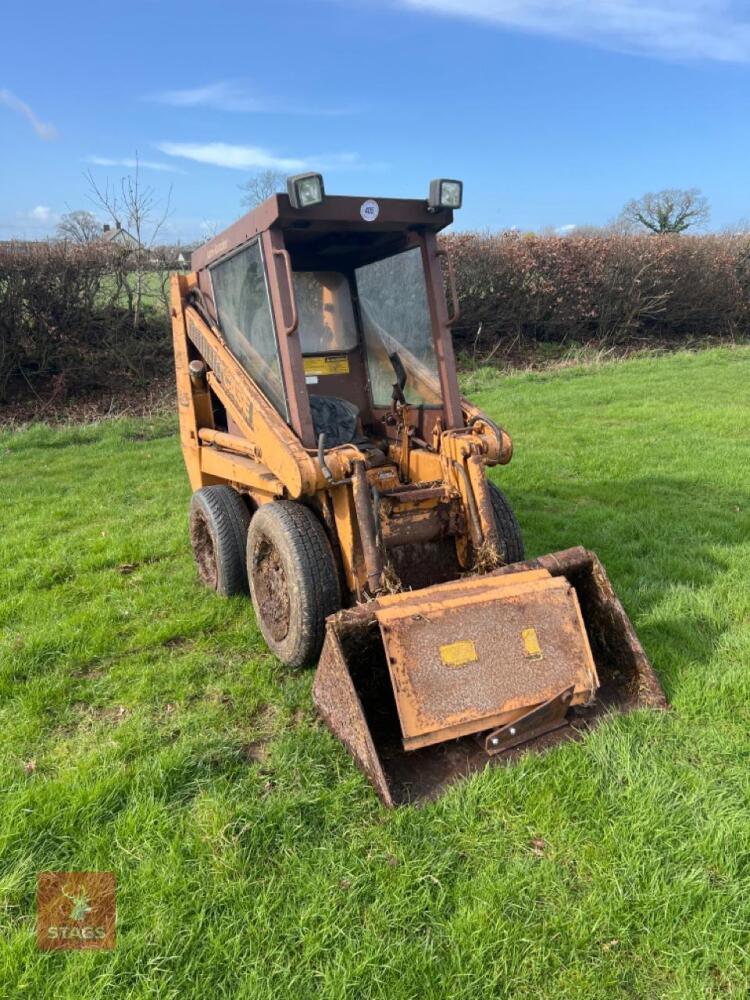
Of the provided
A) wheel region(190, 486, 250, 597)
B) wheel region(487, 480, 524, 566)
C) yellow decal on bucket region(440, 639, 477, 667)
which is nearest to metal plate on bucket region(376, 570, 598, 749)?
yellow decal on bucket region(440, 639, 477, 667)

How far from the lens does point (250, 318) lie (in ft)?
12.3

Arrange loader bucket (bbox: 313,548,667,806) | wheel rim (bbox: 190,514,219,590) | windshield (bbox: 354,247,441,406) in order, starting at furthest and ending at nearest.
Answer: wheel rim (bbox: 190,514,219,590), windshield (bbox: 354,247,441,406), loader bucket (bbox: 313,548,667,806)

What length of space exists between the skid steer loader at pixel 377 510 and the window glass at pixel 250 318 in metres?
0.02

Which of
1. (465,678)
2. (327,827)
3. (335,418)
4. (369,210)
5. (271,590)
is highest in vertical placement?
(369,210)

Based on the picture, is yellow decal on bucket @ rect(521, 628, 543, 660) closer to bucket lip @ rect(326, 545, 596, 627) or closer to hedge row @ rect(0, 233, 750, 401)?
bucket lip @ rect(326, 545, 596, 627)

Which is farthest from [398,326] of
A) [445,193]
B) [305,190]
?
[305,190]

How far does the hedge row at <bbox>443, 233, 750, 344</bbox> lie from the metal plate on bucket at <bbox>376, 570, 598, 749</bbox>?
1153 centimetres

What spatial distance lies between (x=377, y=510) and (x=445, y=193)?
1.66 m

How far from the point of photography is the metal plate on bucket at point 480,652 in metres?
2.55

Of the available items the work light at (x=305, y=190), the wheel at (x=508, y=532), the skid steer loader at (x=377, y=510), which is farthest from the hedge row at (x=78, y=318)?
the wheel at (x=508, y=532)

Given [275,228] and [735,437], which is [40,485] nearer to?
[275,228]

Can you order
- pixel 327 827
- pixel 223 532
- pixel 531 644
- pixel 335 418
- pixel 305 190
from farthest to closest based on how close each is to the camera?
pixel 335 418
pixel 223 532
pixel 305 190
pixel 531 644
pixel 327 827

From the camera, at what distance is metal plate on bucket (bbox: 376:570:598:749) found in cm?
255

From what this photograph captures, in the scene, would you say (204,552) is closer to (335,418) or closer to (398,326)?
(335,418)
